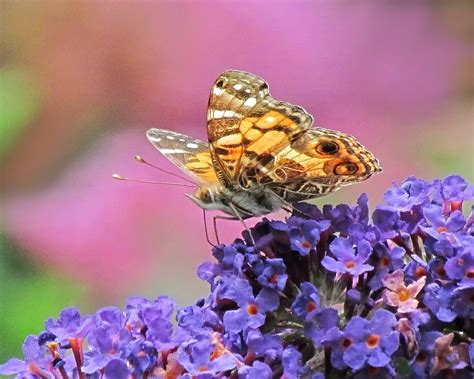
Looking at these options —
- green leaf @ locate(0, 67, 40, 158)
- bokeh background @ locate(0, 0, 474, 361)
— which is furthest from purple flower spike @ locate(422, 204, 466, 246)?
green leaf @ locate(0, 67, 40, 158)

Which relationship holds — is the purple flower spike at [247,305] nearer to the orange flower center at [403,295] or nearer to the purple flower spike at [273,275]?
the purple flower spike at [273,275]

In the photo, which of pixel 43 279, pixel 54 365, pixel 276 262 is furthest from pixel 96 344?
pixel 43 279

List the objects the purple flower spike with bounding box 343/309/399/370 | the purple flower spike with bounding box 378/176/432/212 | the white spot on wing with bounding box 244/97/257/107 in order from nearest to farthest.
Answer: the purple flower spike with bounding box 343/309/399/370
the purple flower spike with bounding box 378/176/432/212
the white spot on wing with bounding box 244/97/257/107

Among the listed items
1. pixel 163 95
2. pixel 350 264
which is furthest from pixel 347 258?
pixel 163 95

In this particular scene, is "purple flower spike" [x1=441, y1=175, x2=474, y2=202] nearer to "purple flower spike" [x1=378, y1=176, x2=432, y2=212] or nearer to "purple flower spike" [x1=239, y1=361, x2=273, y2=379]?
"purple flower spike" [x1=378, y1=176, x2=432, y2=212]

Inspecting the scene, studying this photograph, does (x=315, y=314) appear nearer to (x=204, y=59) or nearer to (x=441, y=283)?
(x=441, y=283)
